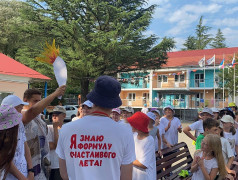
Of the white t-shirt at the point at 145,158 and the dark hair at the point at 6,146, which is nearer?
the dark hair at the point at 6,146

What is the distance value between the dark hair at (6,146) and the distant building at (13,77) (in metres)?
14.1

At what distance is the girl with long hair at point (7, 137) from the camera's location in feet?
7.12

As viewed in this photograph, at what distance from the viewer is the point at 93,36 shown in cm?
2327

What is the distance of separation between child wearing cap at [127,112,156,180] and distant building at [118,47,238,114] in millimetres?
32574

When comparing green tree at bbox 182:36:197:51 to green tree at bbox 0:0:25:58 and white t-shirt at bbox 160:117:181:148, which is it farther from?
white t-shirt at bbox 160:117:181:148

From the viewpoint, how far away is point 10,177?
8.01 ft

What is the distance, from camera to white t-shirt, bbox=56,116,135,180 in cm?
204

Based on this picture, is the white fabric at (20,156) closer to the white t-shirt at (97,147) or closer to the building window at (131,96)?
the white t-shirt at (97,147)

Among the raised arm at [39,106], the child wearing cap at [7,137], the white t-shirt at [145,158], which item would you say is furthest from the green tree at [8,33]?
the child wearing cap at [7,137]

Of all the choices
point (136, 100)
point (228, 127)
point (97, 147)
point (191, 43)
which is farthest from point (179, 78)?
point (97, 147)

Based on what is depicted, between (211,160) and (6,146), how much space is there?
8.80ft

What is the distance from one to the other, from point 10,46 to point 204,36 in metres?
39.7

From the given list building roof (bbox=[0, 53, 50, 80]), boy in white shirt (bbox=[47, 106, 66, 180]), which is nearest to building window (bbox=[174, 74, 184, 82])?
building roof (bbox=[0, 53, 50, 80])

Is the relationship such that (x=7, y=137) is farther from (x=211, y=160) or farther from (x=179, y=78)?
(x=179, y=78)
